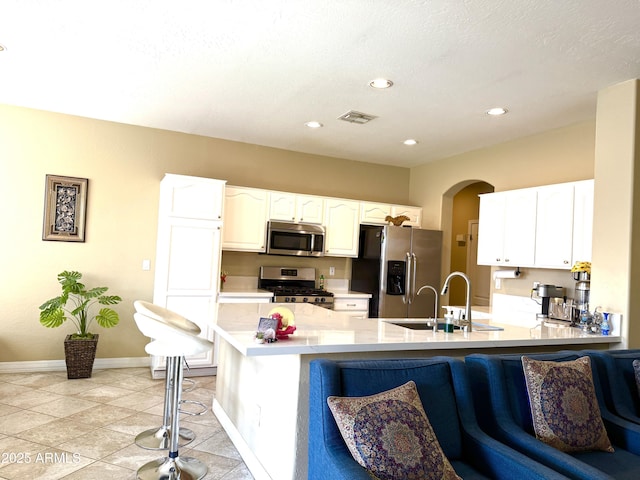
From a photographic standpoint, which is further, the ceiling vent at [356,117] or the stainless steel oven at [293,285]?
the stainless steel oven at [293,285]

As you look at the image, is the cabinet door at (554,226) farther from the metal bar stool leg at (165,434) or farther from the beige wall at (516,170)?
the metal bar stool leg at (165,434)

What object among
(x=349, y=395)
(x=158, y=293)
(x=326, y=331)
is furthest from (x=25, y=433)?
(x=349, y=395)

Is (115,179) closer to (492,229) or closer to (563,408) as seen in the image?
(492,229)

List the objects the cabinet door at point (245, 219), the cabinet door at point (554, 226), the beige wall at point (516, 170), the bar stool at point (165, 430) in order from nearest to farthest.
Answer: the bar stool at point (165, 430)
the cabinet door at point (554, 226)
the beige wall at point (516, 170)
the cabinet door at point (245, 219)

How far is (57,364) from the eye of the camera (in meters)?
4.77

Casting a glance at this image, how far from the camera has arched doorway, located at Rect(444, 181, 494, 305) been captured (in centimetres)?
699

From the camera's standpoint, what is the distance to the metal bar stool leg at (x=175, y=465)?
8.50ft

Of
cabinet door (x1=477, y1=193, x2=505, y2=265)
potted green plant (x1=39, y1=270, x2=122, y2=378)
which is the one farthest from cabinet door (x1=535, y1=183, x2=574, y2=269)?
potted green plant (x1=39, y1=270, x2=122, y2=378)

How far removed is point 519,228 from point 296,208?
2.47 meters

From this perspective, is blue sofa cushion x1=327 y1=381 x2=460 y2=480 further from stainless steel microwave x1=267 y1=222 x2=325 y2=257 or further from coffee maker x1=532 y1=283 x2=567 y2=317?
stainless steel microwave x1=267 y1=222 x2=325 y2=257

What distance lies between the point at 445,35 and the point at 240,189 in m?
3.06

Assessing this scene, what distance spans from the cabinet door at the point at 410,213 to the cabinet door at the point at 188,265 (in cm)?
236

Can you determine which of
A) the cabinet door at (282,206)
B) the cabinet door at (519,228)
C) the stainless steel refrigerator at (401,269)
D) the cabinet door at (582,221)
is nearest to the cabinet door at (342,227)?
the stainless steel refrigerator at (401,269)

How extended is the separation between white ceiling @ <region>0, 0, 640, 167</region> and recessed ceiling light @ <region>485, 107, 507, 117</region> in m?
0.08
